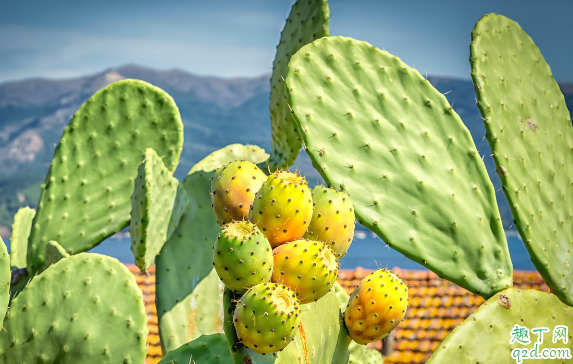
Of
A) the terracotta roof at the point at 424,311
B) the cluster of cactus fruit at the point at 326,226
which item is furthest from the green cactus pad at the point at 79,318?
the terracotta roof at the point at 424,311

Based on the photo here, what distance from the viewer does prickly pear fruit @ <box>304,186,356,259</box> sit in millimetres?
935

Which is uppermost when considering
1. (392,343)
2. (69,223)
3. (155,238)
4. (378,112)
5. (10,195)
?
(378,112)

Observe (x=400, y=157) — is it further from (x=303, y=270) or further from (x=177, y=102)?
(x=177, y=102)

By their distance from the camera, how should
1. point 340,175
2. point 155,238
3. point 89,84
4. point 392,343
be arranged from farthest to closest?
point 89,84
point 392,343
point 155,238
point 340,175

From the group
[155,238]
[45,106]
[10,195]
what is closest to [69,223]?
[155,238]

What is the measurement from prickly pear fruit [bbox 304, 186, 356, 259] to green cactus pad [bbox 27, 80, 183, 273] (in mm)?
1103

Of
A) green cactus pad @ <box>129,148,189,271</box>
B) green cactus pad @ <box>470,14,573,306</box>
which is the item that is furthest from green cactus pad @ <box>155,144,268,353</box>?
green cactus pad @ <box>470,14,573,306</box>

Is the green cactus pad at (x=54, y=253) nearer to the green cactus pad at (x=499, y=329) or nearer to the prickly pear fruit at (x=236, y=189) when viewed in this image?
the prickly pear fruit at (x=236, y=189)

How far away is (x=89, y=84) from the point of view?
479 feet

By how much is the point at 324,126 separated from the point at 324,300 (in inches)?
17.4

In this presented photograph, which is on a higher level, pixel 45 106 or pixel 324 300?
pixel 324 300

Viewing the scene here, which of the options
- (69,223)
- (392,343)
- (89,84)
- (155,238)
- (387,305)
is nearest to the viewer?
(387,305)

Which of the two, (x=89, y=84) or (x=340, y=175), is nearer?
(x=340, y=175)

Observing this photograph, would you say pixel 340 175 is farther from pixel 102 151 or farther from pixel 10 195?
pixel 10 195
